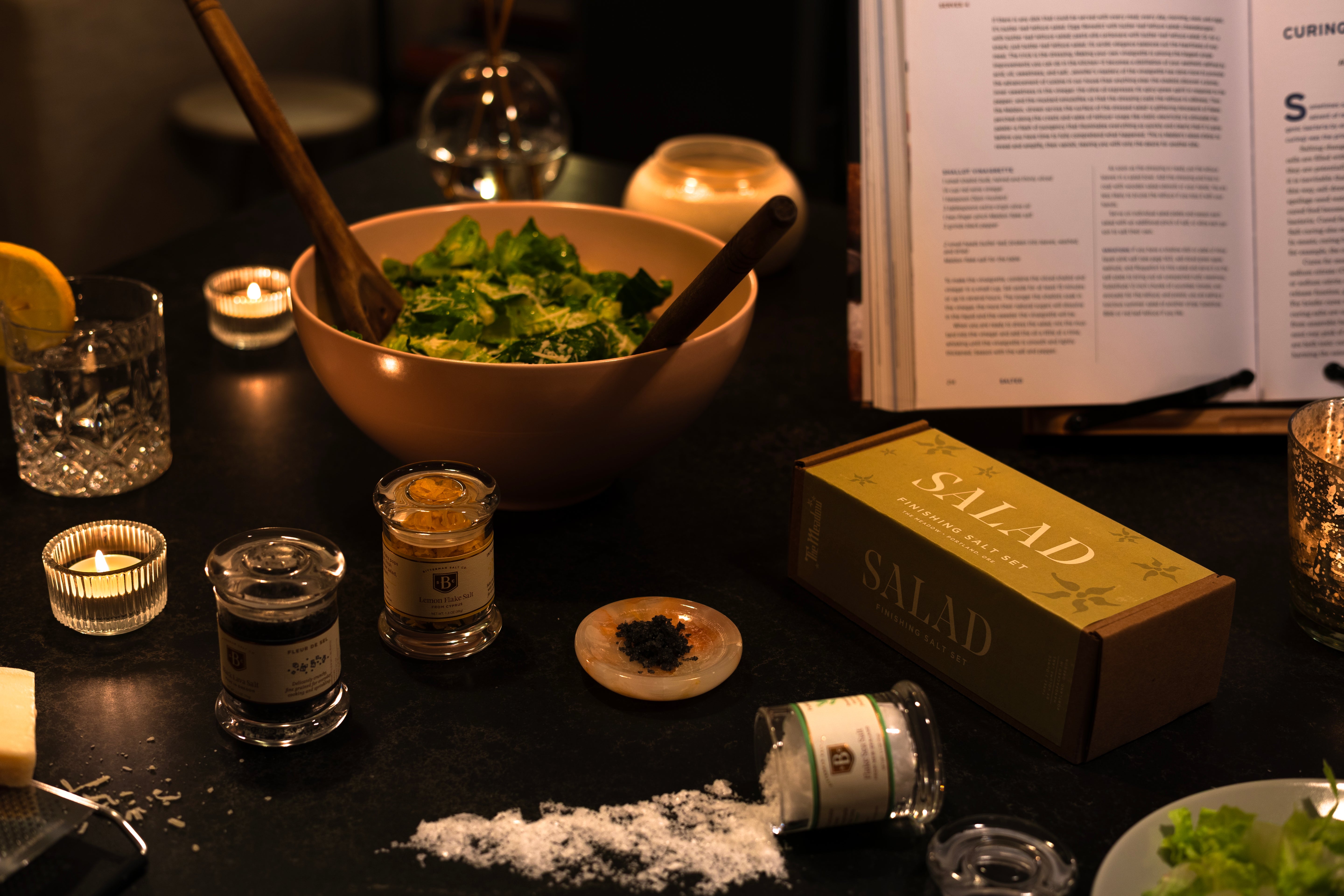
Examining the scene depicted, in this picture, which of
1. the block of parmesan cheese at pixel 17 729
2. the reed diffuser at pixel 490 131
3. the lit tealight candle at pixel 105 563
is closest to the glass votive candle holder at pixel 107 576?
the lit tealight candle at pixel 105 563

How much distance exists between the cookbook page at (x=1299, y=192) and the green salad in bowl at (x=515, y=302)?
2.13 ft

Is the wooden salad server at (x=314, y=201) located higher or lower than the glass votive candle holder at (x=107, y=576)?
higher

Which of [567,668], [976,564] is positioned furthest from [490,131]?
[976,564]

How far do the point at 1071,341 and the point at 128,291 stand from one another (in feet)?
3.21

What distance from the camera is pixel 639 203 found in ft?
5.14

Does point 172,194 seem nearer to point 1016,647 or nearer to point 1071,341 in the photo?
point 1071,341

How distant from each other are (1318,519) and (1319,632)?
0.11m

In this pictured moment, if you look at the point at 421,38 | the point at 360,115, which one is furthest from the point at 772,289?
the point at 421,38

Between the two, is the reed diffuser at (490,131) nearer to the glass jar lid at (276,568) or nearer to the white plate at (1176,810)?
the glass jar lid at (276,568)

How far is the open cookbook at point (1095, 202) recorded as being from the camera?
1221mm

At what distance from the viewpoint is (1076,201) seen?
1234 mm

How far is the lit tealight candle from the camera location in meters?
0.93

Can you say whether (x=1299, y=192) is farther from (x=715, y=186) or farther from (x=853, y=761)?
(x=853, y=761)

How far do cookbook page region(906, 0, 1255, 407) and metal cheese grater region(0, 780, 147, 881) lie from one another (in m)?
0.86
